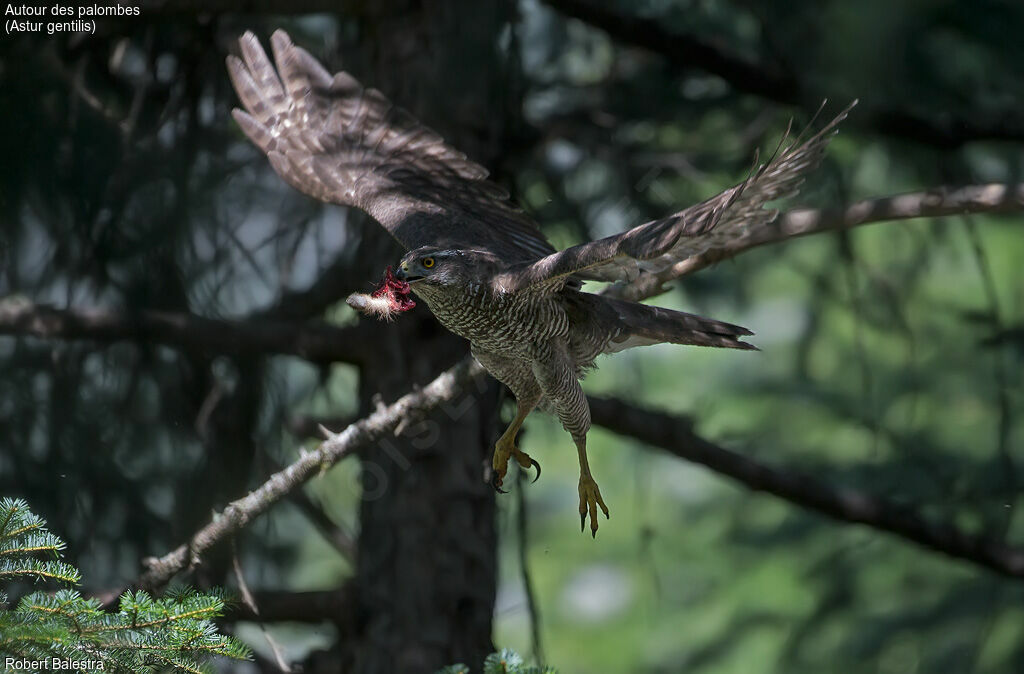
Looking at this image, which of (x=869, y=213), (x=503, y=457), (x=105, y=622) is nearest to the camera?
(x=105, y=622)

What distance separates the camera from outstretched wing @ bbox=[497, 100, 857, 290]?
249 centimetres

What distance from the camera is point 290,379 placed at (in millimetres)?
4641

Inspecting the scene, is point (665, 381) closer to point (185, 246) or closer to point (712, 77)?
point (712, 77)

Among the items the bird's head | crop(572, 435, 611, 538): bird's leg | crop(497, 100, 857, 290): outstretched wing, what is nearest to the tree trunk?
crop(572, 435, 611, 538): bird's leg

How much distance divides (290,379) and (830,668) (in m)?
2.67

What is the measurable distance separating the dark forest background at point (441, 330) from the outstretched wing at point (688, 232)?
697 millimetres

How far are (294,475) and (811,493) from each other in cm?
208

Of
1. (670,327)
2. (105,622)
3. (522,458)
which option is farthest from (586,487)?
(105,622)

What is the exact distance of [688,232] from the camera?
8.16 feet

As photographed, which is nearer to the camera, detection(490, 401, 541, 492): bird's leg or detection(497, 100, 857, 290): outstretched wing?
detection(497, 100, 857, 290): outstretched wing

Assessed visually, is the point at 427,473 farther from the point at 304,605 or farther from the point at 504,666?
the point at 504,666

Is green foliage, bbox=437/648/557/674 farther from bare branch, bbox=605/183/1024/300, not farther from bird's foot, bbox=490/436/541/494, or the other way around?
bare branch, bbox=605/183/1024/300

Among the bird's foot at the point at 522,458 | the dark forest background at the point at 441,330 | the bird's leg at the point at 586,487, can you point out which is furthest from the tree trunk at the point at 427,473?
the bird's leg at the point at 586,487

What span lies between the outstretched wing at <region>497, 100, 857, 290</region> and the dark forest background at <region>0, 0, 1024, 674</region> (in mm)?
697
